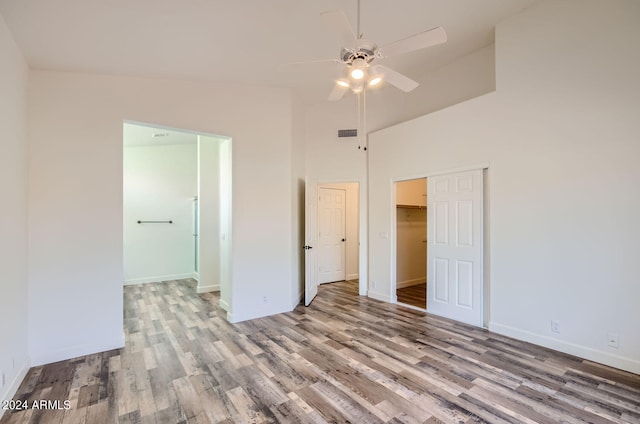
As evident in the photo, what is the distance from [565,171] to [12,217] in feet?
17.0

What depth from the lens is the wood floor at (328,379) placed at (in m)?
2.15

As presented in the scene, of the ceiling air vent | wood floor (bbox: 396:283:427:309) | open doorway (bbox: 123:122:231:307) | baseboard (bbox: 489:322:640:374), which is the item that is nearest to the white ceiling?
the ceiling air vent

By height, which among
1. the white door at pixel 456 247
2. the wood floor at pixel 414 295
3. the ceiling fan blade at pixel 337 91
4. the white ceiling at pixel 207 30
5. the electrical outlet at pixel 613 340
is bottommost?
the wood floor at pixel 414 295

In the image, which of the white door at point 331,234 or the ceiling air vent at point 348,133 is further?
the white door at point 331,234

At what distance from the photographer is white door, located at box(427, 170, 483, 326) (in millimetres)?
3846

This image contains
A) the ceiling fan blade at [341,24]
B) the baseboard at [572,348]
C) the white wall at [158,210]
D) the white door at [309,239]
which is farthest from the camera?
the white wall at [158,210]

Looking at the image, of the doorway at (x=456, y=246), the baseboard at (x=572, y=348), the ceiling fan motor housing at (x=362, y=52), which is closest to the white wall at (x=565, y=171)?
the baseboard at (x=572, y=348)

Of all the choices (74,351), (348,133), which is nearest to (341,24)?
(348,133)

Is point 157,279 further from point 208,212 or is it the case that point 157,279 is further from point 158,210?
point 208,212

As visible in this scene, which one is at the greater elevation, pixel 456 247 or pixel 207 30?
pixel 207 30

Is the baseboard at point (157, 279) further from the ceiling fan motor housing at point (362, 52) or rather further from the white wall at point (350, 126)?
the ceiling fan motor housing at point (362, 52)

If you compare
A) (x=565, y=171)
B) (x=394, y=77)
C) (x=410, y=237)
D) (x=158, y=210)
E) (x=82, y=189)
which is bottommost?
(x=410, y=237)

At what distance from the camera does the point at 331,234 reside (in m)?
6.54

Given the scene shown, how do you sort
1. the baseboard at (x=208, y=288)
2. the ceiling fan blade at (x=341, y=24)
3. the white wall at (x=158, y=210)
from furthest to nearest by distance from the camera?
the white wall at (x=158, y=210) → the baseboard at (x=208, y=288) → the ceiling fan blade at (x=341, y=24)
